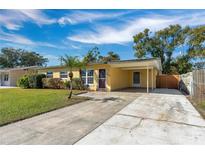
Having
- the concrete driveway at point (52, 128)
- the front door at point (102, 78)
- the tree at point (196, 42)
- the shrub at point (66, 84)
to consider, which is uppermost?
the tree at point (196, 42)

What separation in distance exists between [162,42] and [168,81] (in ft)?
36.7

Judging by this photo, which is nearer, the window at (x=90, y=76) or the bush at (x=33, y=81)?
the window at (x=90, y=76)

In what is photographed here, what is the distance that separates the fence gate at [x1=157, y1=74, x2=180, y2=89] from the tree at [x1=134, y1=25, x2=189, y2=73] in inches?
343

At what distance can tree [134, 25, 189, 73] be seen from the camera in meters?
26.5

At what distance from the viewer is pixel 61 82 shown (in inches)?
672

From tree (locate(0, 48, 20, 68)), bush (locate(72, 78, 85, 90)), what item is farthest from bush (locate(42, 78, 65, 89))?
tree (locate(0, 48, 20, 68))

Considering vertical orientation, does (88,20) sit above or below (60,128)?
above

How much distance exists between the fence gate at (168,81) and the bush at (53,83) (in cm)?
1172

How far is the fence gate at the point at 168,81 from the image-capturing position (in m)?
18.7

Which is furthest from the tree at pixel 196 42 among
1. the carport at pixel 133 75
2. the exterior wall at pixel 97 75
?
the exterior wall at pixel 97 75

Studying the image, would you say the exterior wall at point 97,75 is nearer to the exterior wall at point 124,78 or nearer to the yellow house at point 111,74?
the yellow house at point 111,74

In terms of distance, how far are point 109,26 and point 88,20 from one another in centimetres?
157
